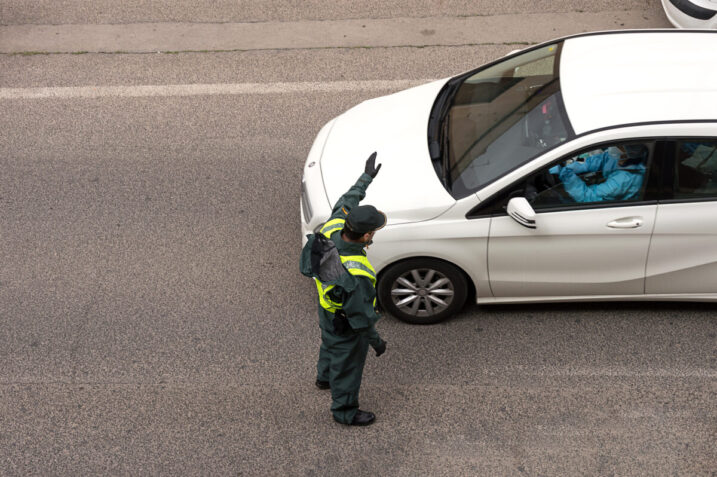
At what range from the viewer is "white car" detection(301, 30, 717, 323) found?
506 cm

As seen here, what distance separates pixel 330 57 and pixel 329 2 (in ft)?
4.82

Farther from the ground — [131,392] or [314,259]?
[314,259]

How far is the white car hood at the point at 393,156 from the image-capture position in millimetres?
5316

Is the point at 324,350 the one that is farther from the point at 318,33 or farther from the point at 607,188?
the point at 318,33

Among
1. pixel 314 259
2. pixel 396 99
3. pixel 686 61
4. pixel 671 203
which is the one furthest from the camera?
pixel 396 99

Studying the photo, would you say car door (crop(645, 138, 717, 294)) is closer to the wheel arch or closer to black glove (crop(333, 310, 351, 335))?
the wheel arch

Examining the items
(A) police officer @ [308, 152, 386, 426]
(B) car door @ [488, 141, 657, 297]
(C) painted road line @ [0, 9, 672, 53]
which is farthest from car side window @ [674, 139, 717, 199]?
(C) painted road line @ [0, 9, 672, 53]

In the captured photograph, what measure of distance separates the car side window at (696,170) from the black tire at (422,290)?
162 centimetres

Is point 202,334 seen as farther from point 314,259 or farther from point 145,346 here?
point 314,259

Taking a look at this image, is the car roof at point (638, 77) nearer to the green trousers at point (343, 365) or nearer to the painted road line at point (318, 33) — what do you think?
the green trousers at point (343, 365)

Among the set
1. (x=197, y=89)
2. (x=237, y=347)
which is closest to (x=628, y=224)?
(x=237, y=347)

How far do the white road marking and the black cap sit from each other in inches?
172

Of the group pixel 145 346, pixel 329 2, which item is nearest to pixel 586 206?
pixel 145 346

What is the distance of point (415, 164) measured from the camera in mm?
5578
